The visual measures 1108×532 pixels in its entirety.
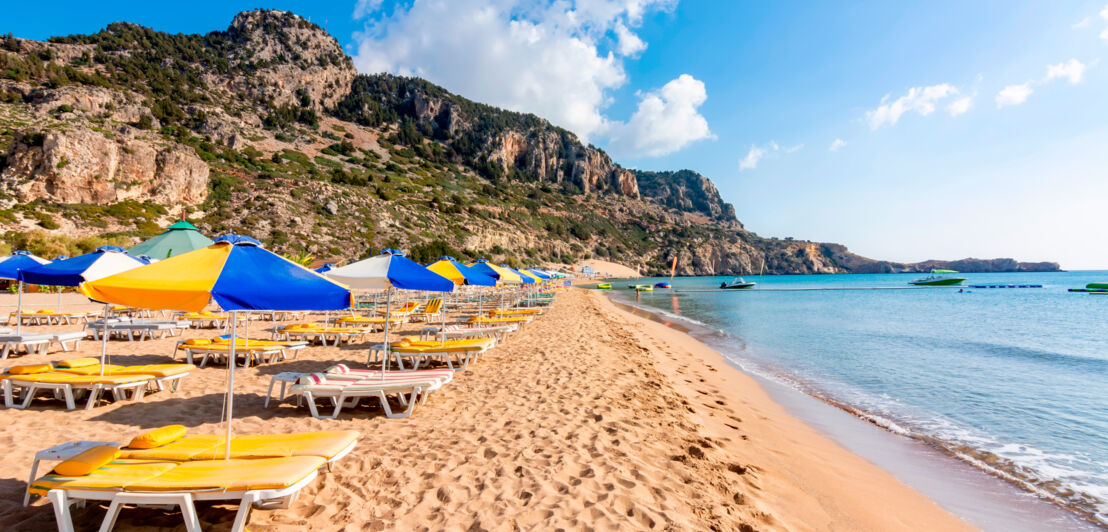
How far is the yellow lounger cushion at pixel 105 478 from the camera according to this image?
250 cm

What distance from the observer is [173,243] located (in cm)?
1020

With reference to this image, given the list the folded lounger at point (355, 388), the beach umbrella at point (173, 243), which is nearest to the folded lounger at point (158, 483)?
the folded lounger at point (355, 388)

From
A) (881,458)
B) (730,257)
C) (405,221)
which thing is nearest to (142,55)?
(405,221)

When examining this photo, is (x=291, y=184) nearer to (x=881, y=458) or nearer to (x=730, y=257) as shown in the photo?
(x=881, y=458)

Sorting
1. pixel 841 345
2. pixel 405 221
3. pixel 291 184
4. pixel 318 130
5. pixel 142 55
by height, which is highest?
pixel 142 55

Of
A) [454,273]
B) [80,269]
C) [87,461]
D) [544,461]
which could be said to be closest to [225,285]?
[87,461]

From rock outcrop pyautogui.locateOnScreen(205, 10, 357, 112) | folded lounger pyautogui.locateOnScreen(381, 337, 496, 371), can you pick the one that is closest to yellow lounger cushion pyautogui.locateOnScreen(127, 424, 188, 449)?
folded lounger pyautogui.locateOnScreen(381, 337, 496, 371)

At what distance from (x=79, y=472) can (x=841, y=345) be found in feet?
54.3

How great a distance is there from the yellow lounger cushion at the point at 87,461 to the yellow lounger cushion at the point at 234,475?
0.40 metres

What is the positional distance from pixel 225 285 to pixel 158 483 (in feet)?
3.78

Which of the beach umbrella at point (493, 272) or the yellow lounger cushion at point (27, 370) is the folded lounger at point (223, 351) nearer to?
the yellow lounger cushion at point (27, 370)

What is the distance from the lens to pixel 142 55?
216 ft

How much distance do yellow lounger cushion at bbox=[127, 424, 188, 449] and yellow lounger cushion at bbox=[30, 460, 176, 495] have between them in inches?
18.9

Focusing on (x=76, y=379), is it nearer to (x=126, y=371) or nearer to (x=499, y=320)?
(x=126, y=371)
